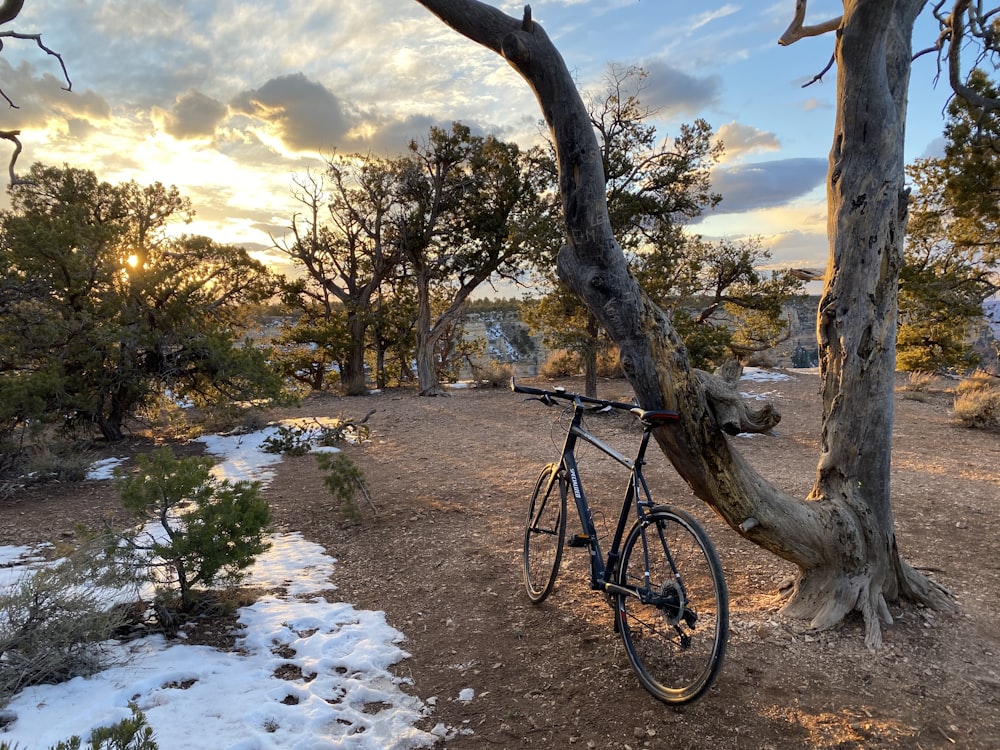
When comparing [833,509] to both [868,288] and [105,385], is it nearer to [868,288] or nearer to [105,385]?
[868,288]

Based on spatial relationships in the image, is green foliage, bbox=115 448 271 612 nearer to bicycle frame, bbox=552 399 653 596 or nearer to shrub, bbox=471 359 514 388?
bicycle frame, bbox=552 399 653 596

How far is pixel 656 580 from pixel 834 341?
5.53 ft

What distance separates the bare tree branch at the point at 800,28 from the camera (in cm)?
379

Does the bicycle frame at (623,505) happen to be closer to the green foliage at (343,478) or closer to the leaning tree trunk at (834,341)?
the leaning tree trunk at (834,341)

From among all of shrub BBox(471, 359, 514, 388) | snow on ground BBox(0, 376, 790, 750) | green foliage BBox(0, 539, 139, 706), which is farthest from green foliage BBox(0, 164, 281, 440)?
shrub BBox(471, 359, 514, 388)

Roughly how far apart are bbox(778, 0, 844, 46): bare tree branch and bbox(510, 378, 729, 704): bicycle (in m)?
3.12

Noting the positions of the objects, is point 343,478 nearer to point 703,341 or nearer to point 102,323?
point 102,323

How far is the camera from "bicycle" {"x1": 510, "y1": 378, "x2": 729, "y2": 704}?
7.45ft

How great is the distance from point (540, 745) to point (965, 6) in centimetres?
557

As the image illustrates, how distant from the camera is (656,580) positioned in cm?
261

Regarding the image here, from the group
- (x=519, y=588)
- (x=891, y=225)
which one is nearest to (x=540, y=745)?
(x=519, y=588)

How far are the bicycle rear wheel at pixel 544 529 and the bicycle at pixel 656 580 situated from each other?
0.02 meters

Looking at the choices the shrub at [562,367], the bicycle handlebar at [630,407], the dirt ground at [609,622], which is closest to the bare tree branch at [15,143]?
the dirt ground at [609,622]

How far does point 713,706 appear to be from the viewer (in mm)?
2354
